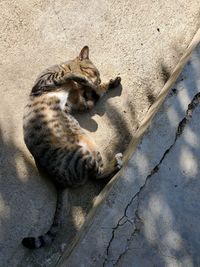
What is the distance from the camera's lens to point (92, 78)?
169 inches

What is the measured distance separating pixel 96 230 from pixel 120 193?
1.05 ft

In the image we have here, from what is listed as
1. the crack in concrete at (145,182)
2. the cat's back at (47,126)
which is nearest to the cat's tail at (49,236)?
the cat's back at (47,126)

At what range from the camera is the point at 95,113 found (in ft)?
14.1

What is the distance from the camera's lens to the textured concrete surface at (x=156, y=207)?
3.37 meters

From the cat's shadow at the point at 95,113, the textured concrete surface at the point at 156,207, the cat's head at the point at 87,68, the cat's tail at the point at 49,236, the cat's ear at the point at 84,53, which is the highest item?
the cat's ear at the point at 84,53

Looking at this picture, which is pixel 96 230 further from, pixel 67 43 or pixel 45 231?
pixel 67 43

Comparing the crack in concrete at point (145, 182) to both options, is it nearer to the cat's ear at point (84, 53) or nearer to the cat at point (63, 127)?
the cat at point (63, 127)

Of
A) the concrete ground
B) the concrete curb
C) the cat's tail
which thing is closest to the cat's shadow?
the concrete ground

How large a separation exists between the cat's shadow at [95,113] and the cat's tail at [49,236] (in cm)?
66

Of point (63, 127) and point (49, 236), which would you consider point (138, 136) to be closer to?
point (63, 127)

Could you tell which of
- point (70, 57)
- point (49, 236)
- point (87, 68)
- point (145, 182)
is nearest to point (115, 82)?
point (87, 68)

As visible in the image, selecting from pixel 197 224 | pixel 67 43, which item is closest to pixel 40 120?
pixel 67 43

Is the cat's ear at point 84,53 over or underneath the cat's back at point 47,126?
over

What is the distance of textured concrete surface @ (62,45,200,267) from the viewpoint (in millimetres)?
3371
